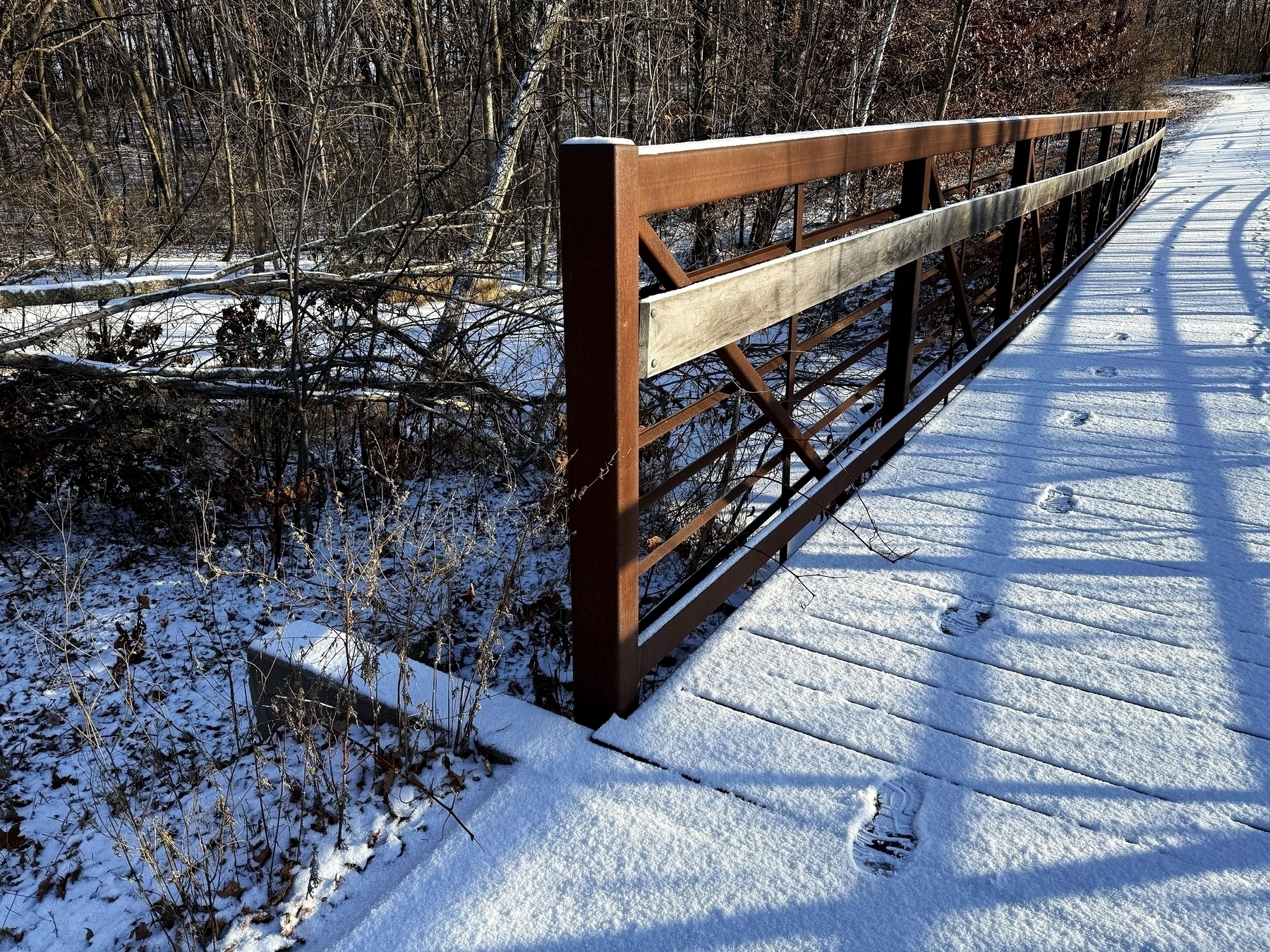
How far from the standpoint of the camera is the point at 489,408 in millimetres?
4594

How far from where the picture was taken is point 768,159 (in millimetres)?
2197

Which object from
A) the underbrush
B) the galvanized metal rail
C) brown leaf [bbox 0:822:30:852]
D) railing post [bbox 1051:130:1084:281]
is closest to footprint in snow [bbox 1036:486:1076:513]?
the galvanized metal rail

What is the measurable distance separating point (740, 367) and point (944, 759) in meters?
1.07

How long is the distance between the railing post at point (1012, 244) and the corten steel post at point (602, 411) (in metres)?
3.66

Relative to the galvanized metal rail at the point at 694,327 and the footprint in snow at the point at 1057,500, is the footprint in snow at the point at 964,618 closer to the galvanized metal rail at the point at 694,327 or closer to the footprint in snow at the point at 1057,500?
the galvanized metal rail at the point at 694,327

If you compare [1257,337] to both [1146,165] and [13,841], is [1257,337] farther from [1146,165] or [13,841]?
[1146,165]

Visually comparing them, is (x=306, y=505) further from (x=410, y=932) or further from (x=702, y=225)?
(x=702, y=225)

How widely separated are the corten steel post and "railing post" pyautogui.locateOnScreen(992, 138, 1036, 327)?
366cm

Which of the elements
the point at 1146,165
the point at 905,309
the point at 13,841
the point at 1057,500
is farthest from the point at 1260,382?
the point at 1146,165

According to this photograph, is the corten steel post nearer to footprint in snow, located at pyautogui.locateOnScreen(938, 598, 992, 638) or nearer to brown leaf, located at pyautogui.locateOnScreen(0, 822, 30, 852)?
footprint in snow, located at pyautogui.locateOnScreen(938, 598, 992, 638)

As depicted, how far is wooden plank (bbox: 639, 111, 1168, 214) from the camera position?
182 centimetres

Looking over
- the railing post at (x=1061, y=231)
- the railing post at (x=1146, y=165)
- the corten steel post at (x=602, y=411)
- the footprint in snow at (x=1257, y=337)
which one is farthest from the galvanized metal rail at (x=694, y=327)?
the railing post at (x=1146, y=165)

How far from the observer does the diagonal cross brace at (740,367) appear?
186cm

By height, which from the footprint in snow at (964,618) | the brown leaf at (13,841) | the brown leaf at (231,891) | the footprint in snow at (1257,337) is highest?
the footprint in snow at (1257,337)
